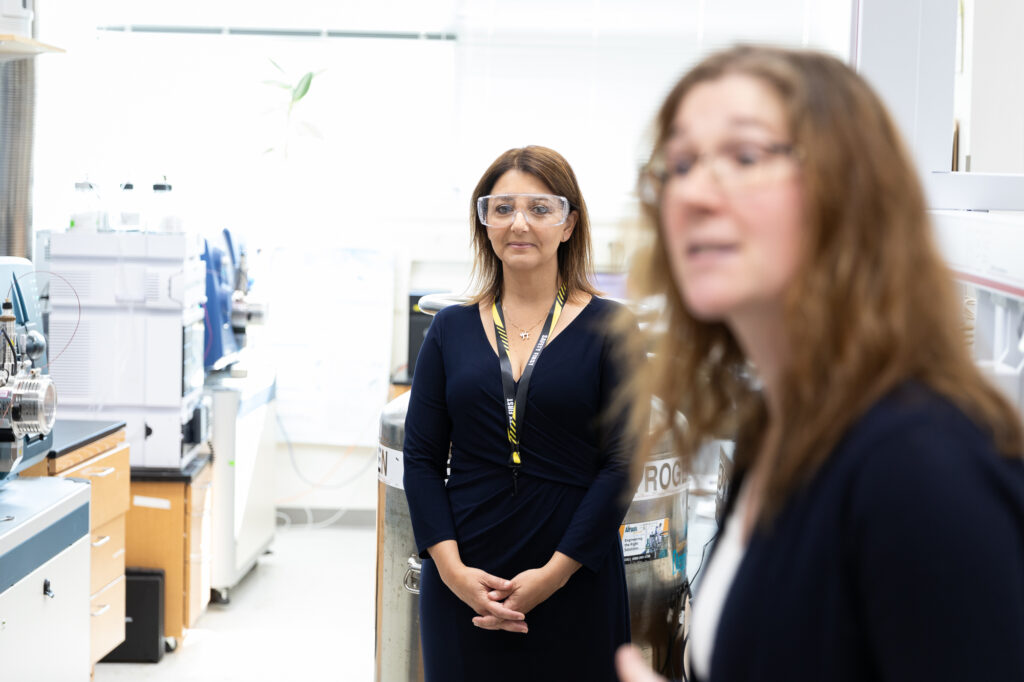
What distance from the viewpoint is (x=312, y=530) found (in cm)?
523

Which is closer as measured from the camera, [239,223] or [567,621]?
[567,621]

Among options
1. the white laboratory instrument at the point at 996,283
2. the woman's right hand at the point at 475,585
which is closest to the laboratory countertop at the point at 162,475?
the woman's right hand at the point at 475,585

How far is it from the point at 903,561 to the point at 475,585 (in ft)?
4.18

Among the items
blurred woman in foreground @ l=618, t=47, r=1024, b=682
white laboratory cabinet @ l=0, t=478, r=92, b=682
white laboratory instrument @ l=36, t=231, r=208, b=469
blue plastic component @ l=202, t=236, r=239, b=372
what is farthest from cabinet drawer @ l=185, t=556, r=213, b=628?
blurred woman in foreground @ l=618, t=47, r=1024, b=682

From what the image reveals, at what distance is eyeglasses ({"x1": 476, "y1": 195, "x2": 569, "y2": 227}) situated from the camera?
194 centimetres

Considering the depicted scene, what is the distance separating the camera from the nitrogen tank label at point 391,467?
7.96 feet

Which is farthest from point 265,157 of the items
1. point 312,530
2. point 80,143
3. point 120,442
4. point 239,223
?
point 120,442

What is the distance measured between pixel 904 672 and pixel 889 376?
18cm

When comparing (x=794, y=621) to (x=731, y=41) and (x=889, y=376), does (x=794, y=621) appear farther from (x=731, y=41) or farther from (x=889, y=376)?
(x=731, y=41)

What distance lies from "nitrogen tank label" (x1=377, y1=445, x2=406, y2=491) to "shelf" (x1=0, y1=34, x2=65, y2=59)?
1.87 meters

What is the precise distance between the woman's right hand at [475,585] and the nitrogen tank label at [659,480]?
595 mm

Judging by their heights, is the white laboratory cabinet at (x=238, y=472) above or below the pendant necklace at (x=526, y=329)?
below

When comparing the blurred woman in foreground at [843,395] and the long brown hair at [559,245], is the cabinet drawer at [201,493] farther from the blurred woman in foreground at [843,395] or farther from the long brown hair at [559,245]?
the blurred woman in foreground at [843,395]

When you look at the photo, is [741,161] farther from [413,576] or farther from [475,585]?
[413,576]
